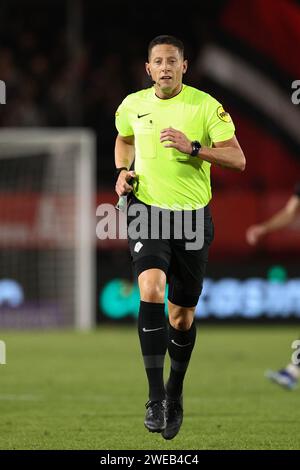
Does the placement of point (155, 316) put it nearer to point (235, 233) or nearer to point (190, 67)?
point (235, 233)

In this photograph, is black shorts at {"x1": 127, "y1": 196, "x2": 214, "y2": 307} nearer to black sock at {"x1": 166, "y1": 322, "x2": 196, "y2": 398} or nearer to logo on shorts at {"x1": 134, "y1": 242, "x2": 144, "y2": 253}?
logo on shorts at {"x1": 134, "y1": 242, "x2": 144, "y2": 253}

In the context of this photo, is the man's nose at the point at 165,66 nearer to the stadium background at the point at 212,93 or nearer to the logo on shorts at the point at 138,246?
the logo on shorts at the point at 138,246

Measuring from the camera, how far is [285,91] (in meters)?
17.9

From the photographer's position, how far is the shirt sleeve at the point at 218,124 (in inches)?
265

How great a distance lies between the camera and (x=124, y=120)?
6.99m

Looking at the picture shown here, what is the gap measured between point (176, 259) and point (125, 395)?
2.83 m

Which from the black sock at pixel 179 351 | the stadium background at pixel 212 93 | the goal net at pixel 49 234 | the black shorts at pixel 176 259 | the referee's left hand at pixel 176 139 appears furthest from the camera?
the stadium background at pixel 212 93

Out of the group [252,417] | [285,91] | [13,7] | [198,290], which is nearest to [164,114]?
[198,290]

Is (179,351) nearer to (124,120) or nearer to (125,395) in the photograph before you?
(124,120)

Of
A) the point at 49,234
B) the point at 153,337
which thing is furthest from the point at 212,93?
the point at 153,337

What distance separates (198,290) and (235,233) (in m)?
9.97

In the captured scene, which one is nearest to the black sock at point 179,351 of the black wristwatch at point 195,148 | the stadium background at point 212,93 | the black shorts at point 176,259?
the black shorts at point 176,259

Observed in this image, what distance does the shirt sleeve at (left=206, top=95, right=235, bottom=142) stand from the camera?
6723 millimetres

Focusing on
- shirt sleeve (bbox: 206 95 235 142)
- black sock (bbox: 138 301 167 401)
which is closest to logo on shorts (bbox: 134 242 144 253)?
black sock (bbox: 138 301 167 401)
